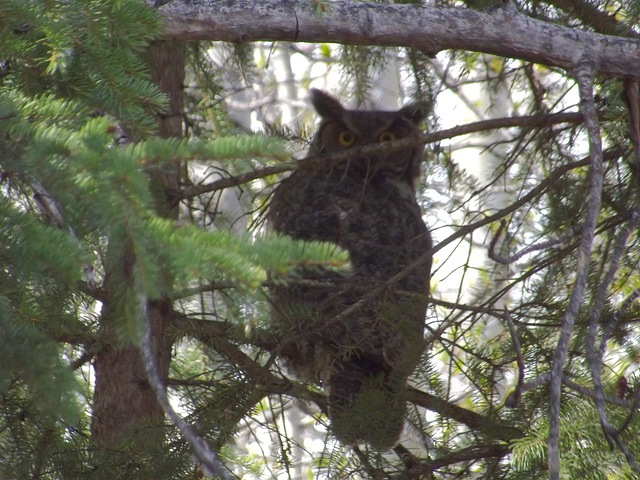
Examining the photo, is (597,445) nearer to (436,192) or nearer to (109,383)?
(109,383)

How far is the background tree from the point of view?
0.97 m

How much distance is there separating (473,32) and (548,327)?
3.07 ft

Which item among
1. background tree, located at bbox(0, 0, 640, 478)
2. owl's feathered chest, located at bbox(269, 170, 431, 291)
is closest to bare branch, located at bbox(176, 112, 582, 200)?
background tree, located at bbox(0, 0, 640, 478)

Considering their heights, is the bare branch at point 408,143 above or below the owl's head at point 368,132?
below

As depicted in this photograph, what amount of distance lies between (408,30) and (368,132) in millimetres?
1428

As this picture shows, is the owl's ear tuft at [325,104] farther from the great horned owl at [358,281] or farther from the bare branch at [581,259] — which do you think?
the bare branch at [581,259]

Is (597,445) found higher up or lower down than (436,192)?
lower down

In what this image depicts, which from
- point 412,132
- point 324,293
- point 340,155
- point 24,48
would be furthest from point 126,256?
point 412,132

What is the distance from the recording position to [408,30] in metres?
1.88

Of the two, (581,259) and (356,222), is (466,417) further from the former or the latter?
(356,222)

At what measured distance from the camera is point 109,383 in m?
2.39

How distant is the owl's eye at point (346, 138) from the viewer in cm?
337

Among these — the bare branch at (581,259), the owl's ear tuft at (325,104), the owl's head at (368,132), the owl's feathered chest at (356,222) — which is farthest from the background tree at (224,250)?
the owl's ear tuft at (325,104)

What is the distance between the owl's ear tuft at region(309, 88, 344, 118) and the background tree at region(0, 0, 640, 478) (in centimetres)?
40
